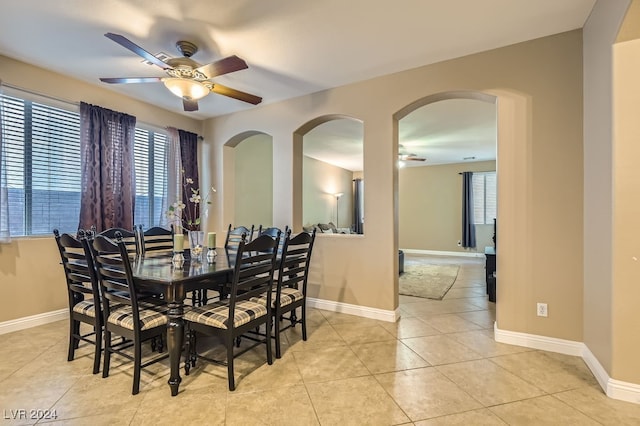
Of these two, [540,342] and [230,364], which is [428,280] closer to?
[540,342]

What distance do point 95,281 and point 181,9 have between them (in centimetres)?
203

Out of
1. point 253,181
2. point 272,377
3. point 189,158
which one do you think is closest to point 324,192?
point 253,181

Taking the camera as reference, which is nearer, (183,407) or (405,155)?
(183,407)

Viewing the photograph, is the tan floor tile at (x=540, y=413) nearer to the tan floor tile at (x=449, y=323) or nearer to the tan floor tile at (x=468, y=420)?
the tan floor tile at (x=468, y=420)

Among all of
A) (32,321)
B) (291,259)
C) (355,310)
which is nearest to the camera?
(291,259)

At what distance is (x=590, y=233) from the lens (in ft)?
7.62

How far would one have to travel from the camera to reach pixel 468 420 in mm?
1718

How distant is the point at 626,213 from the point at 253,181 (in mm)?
5134

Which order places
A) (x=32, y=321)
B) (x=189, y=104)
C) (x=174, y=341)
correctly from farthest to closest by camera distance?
(x=32, y=321)
(x=189, y=104)
(x=174, y=341)

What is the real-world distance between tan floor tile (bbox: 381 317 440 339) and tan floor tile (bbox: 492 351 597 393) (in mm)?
688

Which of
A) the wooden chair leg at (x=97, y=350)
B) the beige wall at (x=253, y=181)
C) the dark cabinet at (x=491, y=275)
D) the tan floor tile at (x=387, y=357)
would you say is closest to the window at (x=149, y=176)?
the beige wall at (x=253, y=181)

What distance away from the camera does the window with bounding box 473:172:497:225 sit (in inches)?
328

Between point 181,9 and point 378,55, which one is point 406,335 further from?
point 181,9

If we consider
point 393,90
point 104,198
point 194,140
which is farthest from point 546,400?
point 194,140
